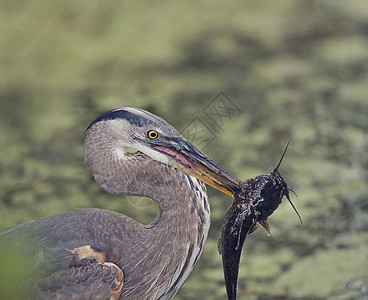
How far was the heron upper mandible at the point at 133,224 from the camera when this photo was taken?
2.43 m

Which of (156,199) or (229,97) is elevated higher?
(156,199)

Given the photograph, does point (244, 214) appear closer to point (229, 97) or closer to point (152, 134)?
point (152, 134)

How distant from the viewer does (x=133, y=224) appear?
2.63 meters

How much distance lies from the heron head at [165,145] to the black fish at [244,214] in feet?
0.26

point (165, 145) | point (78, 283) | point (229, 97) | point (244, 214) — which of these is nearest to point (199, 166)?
point (165, 145)

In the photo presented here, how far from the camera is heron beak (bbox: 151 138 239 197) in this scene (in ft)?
8.16

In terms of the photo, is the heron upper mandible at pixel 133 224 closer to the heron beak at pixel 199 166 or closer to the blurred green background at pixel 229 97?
the heron beak at pixel 199 166

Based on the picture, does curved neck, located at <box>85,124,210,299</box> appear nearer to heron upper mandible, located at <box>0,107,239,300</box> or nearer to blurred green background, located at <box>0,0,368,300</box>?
heron upper mandible, located at <box>0,107,239,300</box>

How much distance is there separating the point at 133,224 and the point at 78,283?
0.37m

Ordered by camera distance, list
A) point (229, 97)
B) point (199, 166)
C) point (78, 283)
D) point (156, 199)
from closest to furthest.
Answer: point (78, 283), point (199, 166), point (156, 199), point (229, 97)

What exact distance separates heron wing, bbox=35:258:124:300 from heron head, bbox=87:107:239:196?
1.67ft

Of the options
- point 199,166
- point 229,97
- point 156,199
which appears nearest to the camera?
point 199,166

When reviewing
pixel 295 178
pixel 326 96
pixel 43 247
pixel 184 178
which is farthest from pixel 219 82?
pixel 43 247

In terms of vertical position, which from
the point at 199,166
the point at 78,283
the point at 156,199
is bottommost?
the point at 78,283
